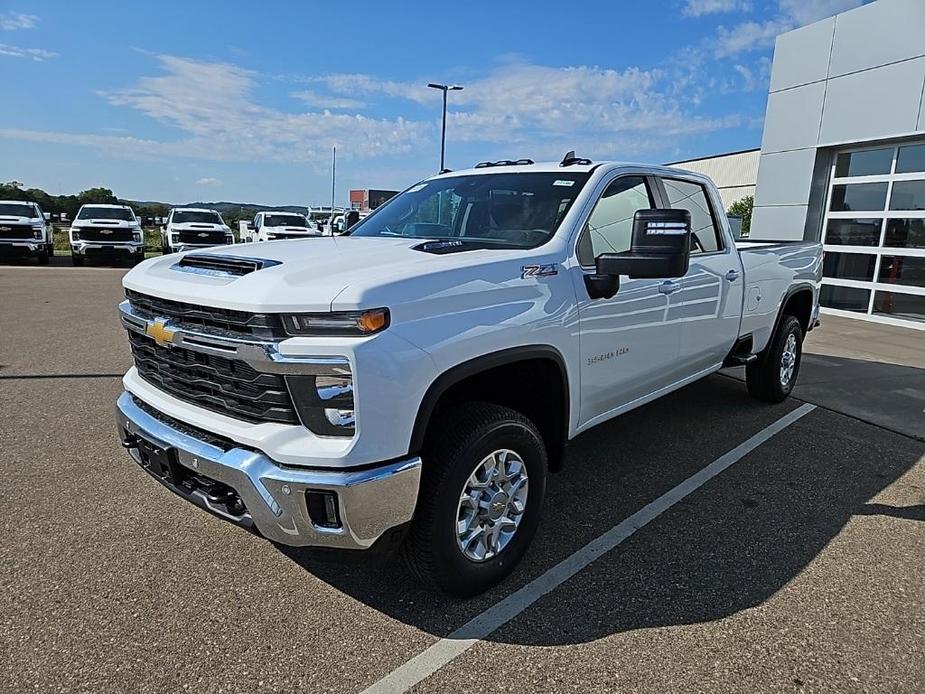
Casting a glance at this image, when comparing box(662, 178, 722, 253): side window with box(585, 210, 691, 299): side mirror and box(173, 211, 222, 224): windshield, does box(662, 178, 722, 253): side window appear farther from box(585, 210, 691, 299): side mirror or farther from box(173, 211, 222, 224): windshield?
box(173, 211, 222, 224): windshield

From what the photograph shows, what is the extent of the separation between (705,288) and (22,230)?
2117 cm

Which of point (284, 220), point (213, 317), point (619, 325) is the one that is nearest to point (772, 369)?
point (619, 325)

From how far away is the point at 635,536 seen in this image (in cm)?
344

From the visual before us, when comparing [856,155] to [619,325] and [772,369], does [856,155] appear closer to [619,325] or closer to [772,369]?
[772,369]

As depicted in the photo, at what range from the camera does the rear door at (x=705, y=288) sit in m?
4.21

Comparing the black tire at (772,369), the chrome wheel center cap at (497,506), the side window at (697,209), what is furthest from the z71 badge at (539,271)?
the black tire at (772,369)

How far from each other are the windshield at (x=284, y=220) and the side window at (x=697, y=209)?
19.3 metres

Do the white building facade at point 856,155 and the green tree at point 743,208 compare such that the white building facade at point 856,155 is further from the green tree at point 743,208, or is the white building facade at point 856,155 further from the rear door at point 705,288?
the green tree at point 743,208

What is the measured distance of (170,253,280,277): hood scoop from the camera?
2648mm

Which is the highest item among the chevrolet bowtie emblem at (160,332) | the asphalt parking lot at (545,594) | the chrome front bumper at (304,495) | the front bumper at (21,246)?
the chevrolet bowtie emblem at (160,332)

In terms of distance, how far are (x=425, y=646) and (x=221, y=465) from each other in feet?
3.43

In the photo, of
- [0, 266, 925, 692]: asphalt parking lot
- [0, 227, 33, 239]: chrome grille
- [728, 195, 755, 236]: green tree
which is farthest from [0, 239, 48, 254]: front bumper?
[728, 195, 755, 236]: green tree

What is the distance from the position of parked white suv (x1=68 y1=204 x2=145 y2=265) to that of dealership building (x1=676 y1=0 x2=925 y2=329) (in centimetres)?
1793

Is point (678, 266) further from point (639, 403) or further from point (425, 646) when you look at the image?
point (425, 646)
